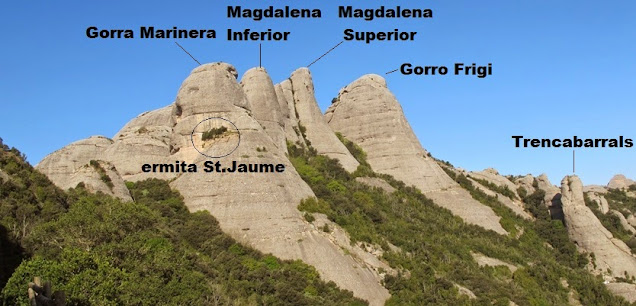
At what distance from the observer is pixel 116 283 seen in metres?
26.0

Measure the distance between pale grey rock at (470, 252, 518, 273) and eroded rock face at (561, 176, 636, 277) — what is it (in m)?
12.4

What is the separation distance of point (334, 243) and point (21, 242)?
1799cm

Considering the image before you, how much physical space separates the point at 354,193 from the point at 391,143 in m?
13.7

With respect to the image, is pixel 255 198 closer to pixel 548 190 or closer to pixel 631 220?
pixel 548 190

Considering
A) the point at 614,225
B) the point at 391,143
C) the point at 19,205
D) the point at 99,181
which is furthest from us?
the point at 614,225

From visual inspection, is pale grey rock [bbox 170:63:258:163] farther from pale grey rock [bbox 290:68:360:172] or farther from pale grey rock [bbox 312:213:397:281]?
pale grey rock [bbox 290:68:360:172]

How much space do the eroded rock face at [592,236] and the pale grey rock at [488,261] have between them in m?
12.4

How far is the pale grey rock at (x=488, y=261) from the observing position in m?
47.9

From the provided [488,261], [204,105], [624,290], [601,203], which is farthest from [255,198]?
[601,203]

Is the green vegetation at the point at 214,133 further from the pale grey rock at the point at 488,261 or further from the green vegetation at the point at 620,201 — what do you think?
the green vegetation at the point at 620,201

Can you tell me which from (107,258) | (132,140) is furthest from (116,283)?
(132,140)

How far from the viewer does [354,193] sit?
52.5 metres

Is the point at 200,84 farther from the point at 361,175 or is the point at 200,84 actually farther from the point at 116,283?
the point at 116,283

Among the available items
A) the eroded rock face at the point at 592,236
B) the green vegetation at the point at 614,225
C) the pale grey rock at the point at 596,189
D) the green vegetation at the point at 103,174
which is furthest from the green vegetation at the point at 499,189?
the green vegetation at the point at 103,174
